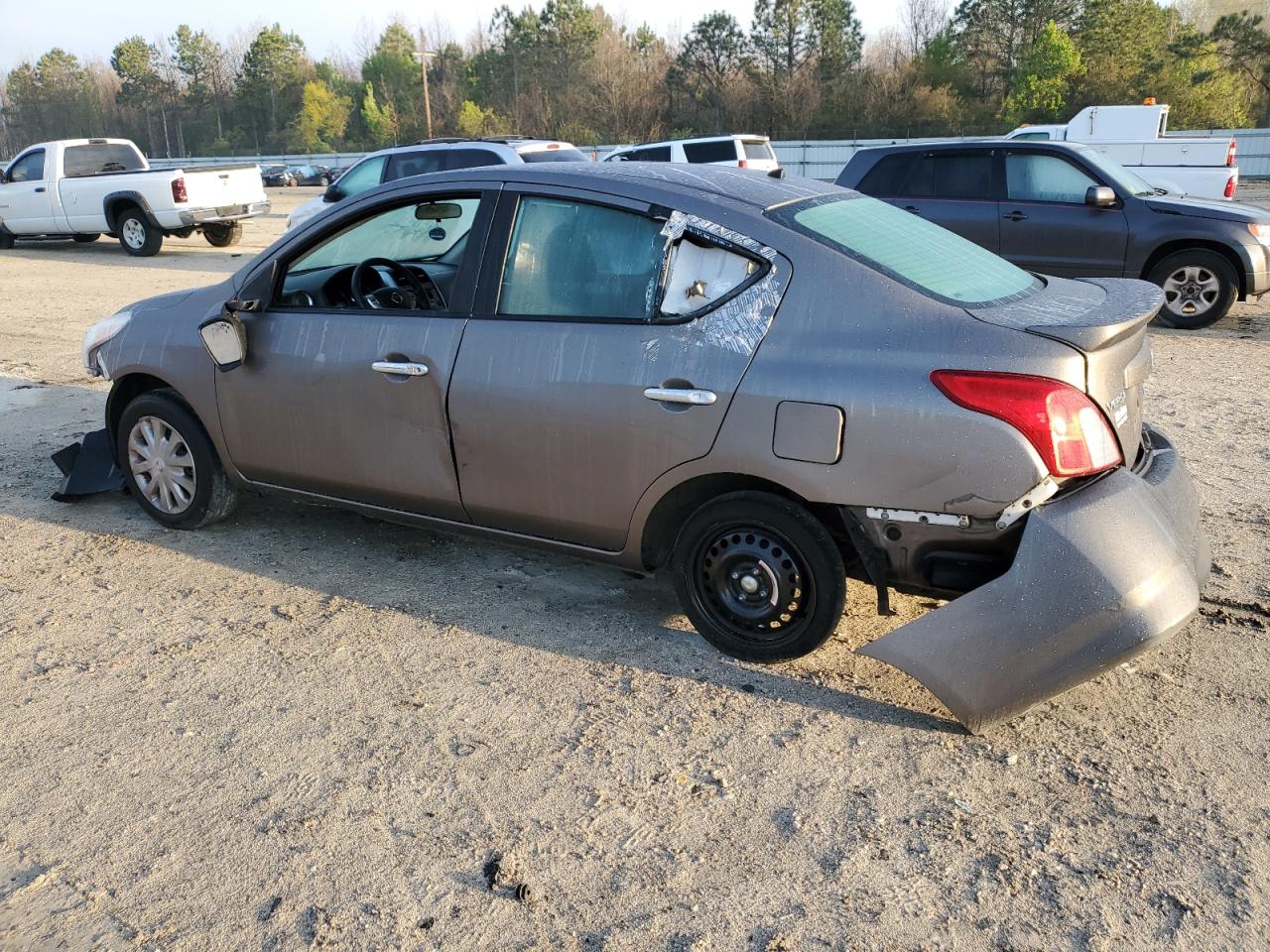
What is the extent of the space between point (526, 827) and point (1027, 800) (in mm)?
1403

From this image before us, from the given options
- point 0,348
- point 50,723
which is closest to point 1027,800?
point 50,723

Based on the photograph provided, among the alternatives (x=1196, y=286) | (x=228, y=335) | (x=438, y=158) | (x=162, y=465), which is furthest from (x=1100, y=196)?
(x=162, y=465)

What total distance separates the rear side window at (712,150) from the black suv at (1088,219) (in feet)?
32.8

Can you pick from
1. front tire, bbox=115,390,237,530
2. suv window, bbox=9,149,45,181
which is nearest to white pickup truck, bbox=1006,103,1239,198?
front tire, bbox=115,390,237,530

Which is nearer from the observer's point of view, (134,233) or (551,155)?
(551,155)

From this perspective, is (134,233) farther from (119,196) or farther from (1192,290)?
(1192,290)

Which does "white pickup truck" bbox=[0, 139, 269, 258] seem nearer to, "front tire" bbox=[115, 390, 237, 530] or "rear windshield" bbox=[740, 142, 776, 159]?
"rear windshield" bbox=[740, 142, 776, 159]

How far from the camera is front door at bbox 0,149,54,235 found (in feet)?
58.4

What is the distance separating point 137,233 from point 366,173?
5535 mm

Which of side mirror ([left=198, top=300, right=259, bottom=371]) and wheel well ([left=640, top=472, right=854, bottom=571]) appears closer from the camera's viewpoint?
wheel well ([left=640, top=472, right=854, bottom=571])

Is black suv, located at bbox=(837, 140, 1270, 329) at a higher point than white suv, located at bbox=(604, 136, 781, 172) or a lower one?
lower

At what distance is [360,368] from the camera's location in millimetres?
4277

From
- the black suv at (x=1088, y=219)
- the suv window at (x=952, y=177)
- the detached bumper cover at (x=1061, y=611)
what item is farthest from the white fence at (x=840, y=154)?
the detached bumper cover at (x=1061, y=611)

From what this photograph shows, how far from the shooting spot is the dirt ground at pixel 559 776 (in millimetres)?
2584
